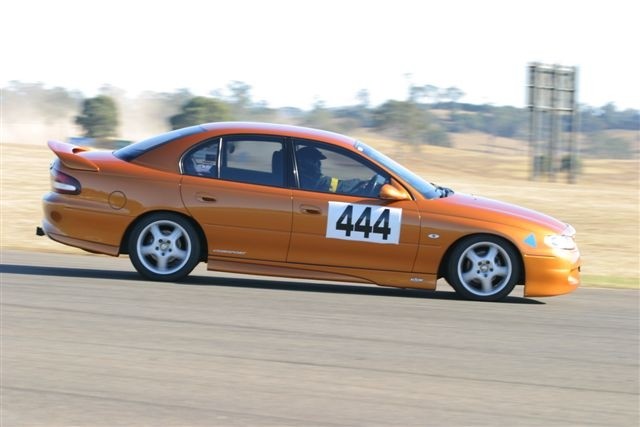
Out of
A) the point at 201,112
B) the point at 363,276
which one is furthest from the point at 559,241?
the point at 201,112

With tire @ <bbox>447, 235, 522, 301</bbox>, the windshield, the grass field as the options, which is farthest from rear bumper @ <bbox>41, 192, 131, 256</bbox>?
the grass field

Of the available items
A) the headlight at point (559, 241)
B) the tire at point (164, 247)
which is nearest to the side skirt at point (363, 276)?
the tire at point (164, 247)

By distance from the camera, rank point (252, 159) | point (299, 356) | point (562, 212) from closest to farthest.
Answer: point (299, 356), point (252, 159), point (562, 212)

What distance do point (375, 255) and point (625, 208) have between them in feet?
48.8

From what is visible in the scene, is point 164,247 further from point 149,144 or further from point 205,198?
point 149,144

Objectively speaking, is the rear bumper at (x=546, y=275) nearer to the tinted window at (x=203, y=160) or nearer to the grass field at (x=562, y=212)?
the grass field at (x=562, y=212)

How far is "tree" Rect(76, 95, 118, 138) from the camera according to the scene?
2351 inches

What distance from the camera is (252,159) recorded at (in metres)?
9.77

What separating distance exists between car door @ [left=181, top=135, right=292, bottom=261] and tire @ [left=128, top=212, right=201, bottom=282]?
17cm

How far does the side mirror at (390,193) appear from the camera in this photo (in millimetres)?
9461

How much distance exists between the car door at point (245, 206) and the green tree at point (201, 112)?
2136 inches

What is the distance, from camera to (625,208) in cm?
2300

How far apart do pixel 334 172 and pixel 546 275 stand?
214 cm

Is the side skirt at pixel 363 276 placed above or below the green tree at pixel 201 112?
below
